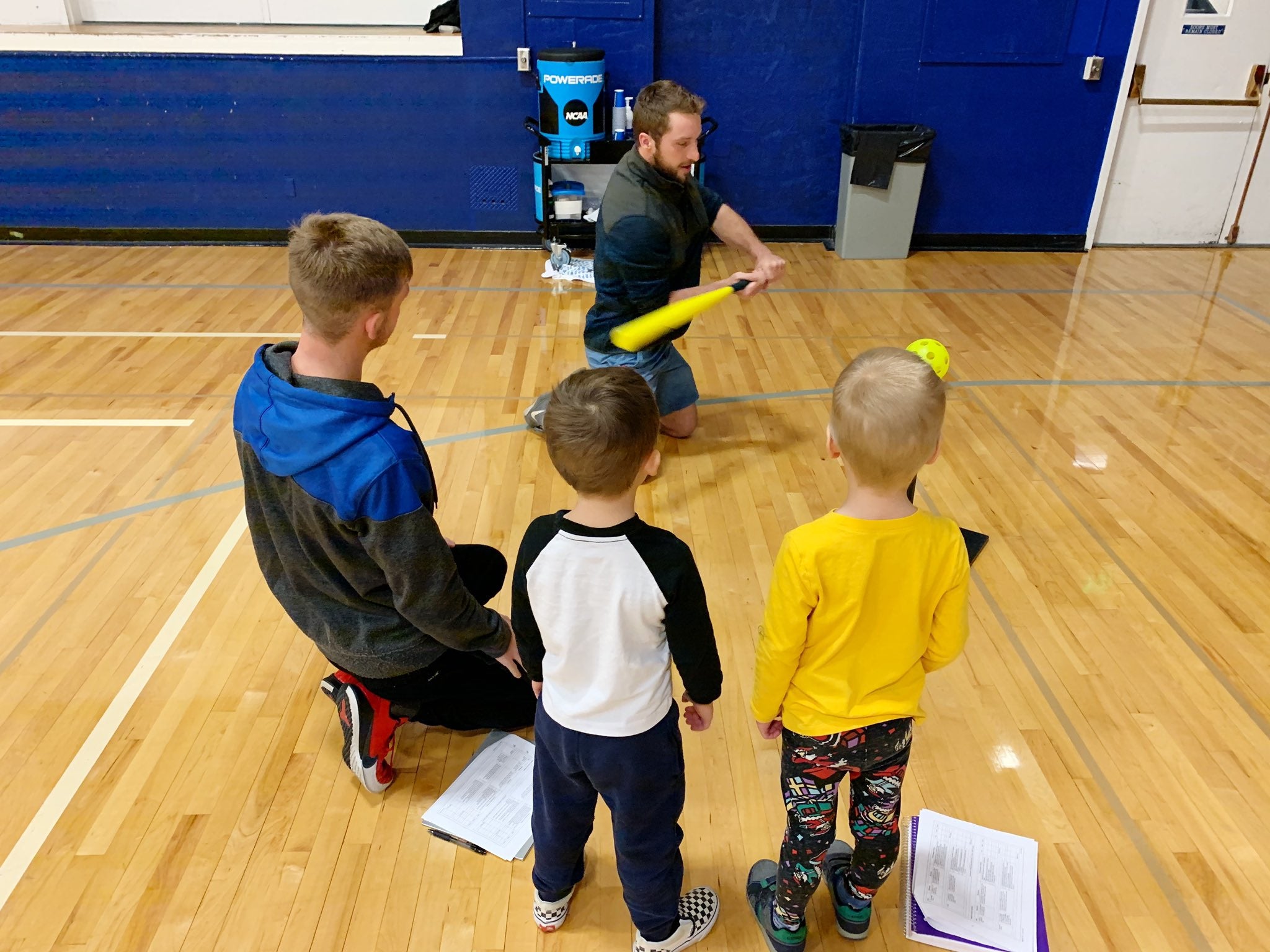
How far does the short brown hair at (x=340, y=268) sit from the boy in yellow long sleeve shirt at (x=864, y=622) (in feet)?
2.90

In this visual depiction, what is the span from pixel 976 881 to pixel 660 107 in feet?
8.08

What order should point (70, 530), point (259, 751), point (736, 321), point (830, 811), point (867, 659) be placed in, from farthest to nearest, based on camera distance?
point (736, 321), point (70, 530), point (259, 751), point (830, 811), point (867, 659)

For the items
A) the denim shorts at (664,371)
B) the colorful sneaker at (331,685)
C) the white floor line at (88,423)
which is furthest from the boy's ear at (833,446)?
the white floor line at (88,423)

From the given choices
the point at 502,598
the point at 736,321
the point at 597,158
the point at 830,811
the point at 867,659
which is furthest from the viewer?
the point at 597,158

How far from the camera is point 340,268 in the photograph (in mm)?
1673

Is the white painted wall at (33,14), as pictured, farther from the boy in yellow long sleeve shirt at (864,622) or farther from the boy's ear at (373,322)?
the boy in yellow long sleeve shirt at (864,622)

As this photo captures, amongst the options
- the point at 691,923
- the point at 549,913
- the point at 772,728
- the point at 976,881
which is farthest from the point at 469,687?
the point at 976,881

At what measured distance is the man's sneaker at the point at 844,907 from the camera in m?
1.81

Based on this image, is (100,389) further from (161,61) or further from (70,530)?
(161,61)

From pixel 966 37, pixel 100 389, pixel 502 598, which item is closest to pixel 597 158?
pixel 966 37

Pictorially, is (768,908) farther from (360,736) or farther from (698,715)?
(360,736)

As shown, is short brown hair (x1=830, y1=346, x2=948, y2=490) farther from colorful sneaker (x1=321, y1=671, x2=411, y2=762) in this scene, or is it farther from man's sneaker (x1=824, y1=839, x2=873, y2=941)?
colorful sneaker (x1=321, y1=671, x2=411, y2=762)

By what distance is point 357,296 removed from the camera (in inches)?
67.2

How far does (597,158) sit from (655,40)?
88 centimetres
